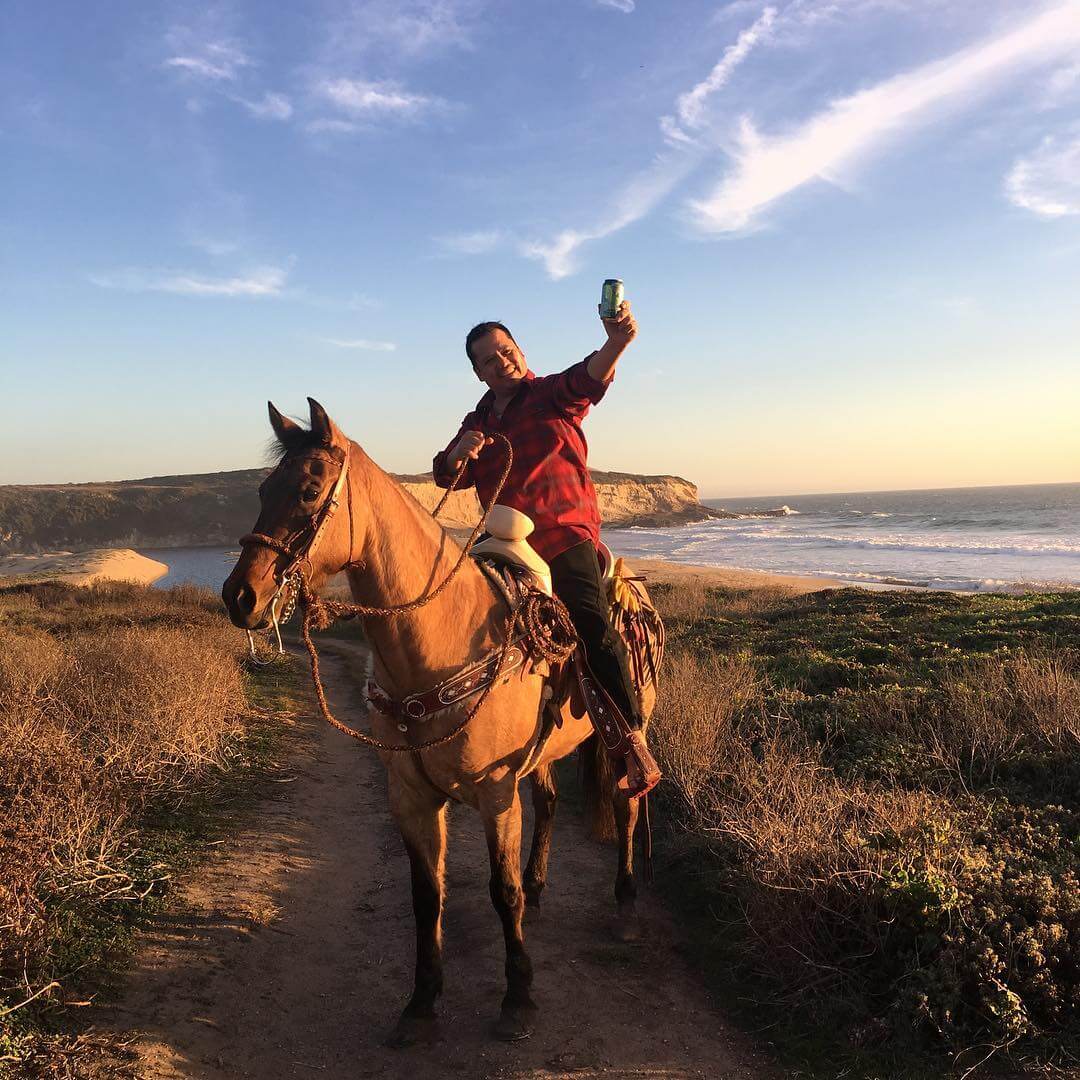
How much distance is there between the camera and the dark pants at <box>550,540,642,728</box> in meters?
3.71

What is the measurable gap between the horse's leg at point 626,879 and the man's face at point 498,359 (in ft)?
8.34

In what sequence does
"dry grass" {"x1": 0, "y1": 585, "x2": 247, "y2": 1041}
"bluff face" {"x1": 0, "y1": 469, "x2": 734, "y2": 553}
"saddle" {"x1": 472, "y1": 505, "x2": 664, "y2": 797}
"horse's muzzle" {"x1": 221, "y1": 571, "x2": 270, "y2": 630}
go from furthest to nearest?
"bluff face" {"x1": 0, "y1": 469, "x2": 734, "y2": 553}, "dry grass" {"x1": 0, "y1": 585, "x2": 247, "y2": 1041}, "saddle" {"x1": 472, "y1": 505, "x2": 664, "y2": 797}, "horse's muzzle" {"x1": 221, "y1": 571, "x2": 270, "y2": 630}

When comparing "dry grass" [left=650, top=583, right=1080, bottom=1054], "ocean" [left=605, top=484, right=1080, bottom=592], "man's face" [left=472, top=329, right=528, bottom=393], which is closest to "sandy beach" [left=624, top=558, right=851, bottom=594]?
"ocean" [left=605, top=484, right=1080, bottom=592]

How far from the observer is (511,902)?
133 inches

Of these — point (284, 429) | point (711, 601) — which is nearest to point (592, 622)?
point (284, 429)

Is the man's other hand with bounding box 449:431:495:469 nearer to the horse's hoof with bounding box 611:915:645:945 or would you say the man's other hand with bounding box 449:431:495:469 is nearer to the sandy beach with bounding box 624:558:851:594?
the horse's hoof with bounding box 611:915:645:945

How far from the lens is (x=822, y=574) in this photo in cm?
3200

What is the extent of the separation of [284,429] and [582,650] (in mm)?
1921

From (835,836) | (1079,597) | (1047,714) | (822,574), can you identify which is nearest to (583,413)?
(835,836)

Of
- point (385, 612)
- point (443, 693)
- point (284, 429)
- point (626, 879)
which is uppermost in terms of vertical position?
point (284, 429)

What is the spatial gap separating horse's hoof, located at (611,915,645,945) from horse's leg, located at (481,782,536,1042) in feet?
3.12

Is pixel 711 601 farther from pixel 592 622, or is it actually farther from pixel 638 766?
pixel 592 622

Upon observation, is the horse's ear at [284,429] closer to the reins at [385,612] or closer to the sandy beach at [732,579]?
the reins at [385,612]

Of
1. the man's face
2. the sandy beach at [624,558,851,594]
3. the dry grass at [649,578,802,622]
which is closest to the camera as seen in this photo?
the man's face
